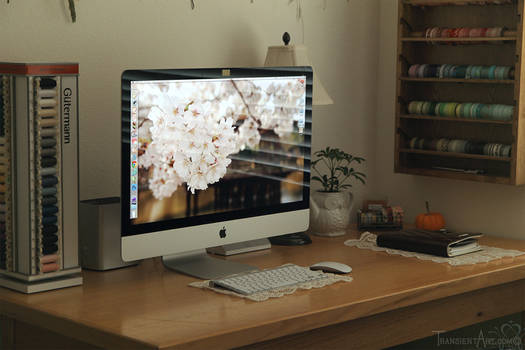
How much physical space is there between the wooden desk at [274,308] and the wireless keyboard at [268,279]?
47 millimetres

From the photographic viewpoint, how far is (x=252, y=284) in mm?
2127

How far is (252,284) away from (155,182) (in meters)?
0.39

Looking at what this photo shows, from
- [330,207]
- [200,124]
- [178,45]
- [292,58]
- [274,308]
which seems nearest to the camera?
[274,308]

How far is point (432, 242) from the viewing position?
2578 mm

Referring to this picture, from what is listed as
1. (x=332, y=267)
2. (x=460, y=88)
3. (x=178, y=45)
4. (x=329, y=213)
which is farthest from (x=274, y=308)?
(x=460, y=88)

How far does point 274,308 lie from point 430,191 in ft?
4.67

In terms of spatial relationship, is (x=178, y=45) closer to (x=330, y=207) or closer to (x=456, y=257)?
(x=330, y=207)

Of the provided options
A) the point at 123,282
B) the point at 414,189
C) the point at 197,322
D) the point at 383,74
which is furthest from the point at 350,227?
the point at 197,322

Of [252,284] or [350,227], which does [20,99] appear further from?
[350,227]

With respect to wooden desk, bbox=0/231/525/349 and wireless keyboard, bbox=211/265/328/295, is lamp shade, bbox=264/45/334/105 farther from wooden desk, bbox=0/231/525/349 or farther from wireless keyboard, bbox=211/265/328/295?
wireless keyboard, bbox=211/265/328/295

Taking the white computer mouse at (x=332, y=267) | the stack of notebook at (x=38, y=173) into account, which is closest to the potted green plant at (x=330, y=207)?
the white computer mouse at (x=332, y=267)

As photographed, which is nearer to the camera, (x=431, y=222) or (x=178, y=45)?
(x=178, y=45)

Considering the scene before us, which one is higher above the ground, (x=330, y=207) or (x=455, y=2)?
(x=455, y=2)

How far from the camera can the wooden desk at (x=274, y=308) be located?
1809 millimetres
